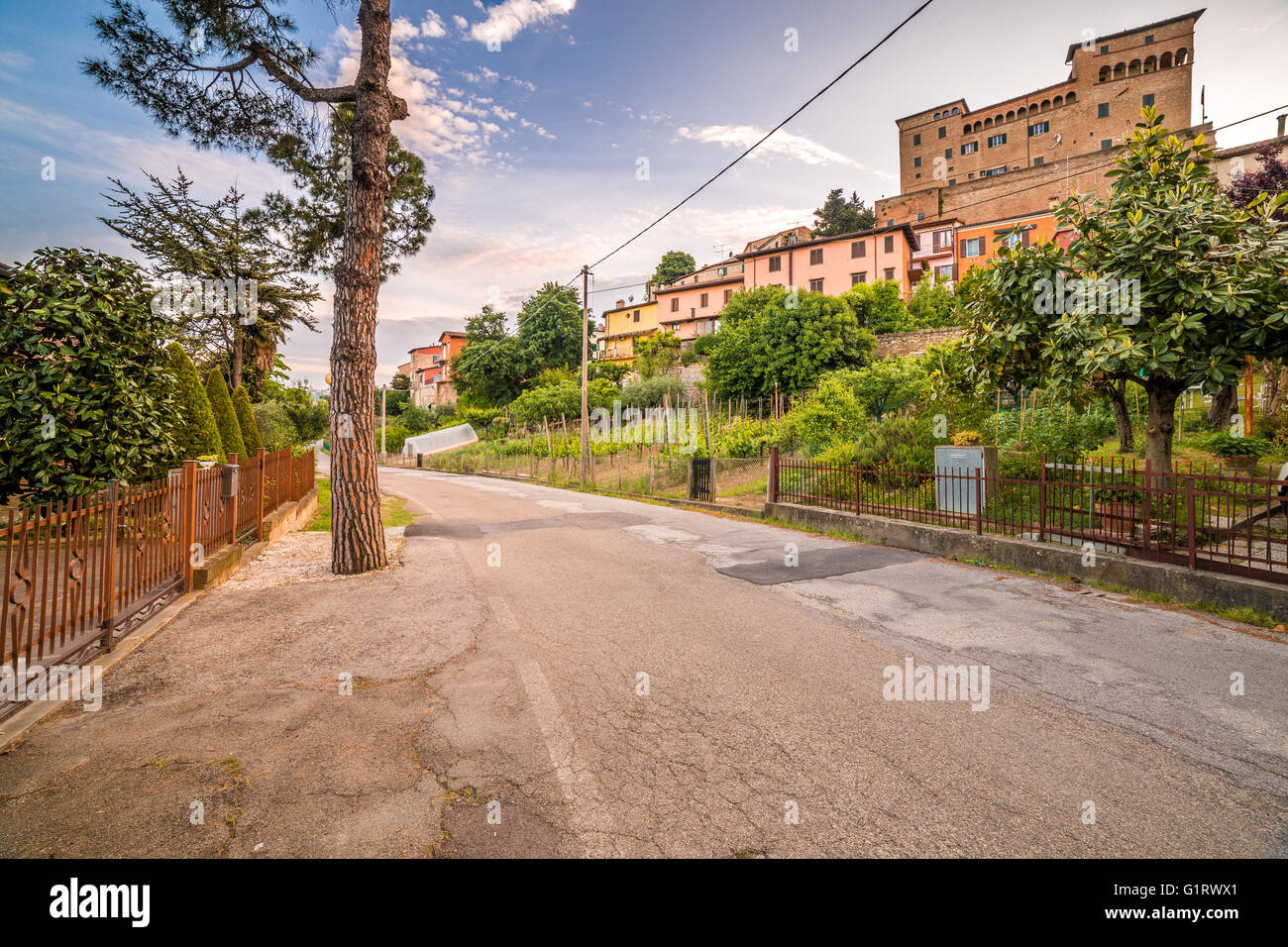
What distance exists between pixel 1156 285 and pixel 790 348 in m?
19.8

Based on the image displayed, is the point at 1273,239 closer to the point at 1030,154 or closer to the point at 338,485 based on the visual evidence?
the point at 338,485

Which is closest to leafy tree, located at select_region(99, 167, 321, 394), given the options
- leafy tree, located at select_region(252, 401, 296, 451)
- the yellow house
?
leafy tree, located at select_region(252, 401, 296, 451)

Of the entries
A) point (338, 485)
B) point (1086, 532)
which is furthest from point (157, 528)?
point (1086, 532)

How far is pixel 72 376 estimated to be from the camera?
8.22 metres

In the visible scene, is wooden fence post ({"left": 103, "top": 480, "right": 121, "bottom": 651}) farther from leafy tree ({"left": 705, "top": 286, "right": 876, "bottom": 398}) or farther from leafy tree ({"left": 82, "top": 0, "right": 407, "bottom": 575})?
leafy tree ({"left": 705, "top": 286, "right": 876, "bottom": 398})

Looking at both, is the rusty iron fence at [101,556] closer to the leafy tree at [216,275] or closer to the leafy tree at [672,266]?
the leafy tree at [216,275]

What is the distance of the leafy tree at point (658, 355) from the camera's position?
41969 mm

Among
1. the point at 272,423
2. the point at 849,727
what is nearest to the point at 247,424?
the point at 272,423

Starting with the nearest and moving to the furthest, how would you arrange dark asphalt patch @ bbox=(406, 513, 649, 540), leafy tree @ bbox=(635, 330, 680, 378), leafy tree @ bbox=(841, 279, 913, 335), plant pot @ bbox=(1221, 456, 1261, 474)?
plant pot @ bbox=(1221, 456, 1261, 474), dark asphalt patch @ bbox=(406, 513, 649, 540), leafy tree @ bbox=(841, 279, 913, 335), leafy tree @ bbox=(635, 330, 680, 378)

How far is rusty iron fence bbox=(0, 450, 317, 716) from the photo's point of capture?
3.79 m

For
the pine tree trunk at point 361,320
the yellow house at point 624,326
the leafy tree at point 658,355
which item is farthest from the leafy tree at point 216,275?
the yellow house at point 624,326

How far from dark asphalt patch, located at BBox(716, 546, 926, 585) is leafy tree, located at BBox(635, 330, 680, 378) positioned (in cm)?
3222

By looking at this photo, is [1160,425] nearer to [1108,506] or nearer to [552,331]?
[1108,506]

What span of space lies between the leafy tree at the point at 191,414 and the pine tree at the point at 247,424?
2933 millimetres
